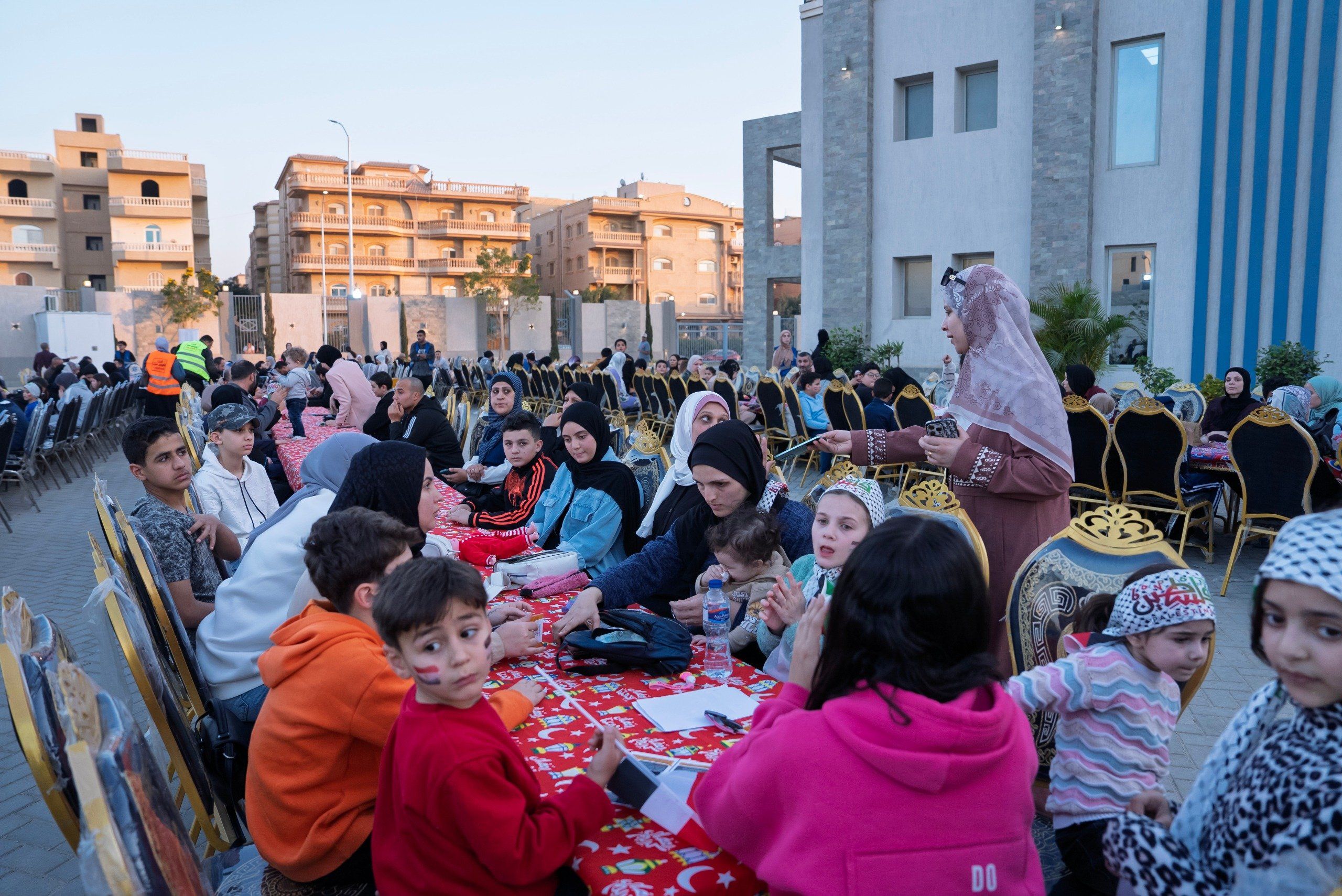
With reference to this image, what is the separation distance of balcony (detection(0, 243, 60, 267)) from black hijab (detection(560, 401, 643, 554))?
42154 mm

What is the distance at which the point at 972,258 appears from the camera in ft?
53.7

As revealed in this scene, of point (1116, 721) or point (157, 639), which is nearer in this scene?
point (1116, 721)

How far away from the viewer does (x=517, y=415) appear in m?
5.11

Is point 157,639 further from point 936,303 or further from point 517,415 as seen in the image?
point 936,303

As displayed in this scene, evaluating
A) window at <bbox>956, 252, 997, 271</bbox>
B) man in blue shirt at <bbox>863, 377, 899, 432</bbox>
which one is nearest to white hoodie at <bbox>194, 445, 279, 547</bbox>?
man in blue shirt at <bbox>863, 377, 899, 432</bbox>

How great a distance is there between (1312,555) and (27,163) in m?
47.5

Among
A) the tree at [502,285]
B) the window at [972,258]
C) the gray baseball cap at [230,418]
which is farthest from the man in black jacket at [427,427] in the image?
the tree at [502,285]

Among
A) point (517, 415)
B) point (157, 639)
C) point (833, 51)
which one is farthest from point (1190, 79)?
point (157, 639)

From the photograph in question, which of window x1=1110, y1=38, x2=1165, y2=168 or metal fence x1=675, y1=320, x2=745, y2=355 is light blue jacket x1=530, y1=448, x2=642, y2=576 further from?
metal fence x1=675, y1=320, x2=745, y2=355

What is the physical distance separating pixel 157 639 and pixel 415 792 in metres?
1.68

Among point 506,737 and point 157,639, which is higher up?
point 506,737

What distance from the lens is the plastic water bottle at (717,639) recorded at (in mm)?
2461

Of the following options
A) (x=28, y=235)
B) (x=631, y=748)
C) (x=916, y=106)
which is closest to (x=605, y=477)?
(x=631, y=748)

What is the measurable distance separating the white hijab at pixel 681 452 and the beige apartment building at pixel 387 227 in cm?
4030
